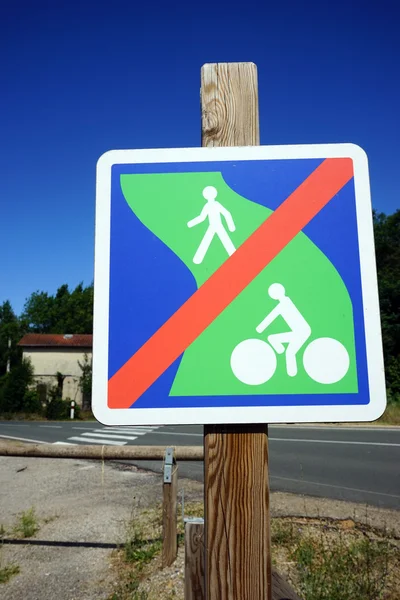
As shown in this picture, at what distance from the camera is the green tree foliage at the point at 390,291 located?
2527cm

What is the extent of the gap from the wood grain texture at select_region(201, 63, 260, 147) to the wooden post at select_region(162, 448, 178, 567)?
276 centimetres

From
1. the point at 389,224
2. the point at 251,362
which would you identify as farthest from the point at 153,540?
the point at 389,224

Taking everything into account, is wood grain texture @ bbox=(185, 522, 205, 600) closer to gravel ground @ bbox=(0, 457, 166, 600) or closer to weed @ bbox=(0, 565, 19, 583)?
gravel ground @ bbox=(0, 457, 166, 600)

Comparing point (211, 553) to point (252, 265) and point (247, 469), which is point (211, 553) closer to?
point (247, 469)

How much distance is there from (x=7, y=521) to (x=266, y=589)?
474 centimetres

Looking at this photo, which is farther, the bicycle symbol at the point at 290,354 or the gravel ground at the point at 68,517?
the gravel ground at the point at 68,517

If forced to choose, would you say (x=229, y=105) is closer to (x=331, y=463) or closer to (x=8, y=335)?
(x=331, y=463)

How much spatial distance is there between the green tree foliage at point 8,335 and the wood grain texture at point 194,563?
4217cm

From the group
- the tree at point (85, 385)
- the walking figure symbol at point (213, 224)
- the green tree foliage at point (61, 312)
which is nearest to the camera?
the walking figure symbol at point (213, 224)

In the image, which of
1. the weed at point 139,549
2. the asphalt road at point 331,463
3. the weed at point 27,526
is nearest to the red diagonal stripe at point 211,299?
the weed at point 139,549

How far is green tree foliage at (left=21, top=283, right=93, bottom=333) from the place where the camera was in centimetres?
5893

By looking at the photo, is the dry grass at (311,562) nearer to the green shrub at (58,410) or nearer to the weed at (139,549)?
the weed at (139,549)

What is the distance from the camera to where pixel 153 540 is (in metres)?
3.63

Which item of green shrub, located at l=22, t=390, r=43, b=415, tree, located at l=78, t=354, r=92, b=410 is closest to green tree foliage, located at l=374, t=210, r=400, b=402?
tree, located at l=78, t=354, r=92, b=410
